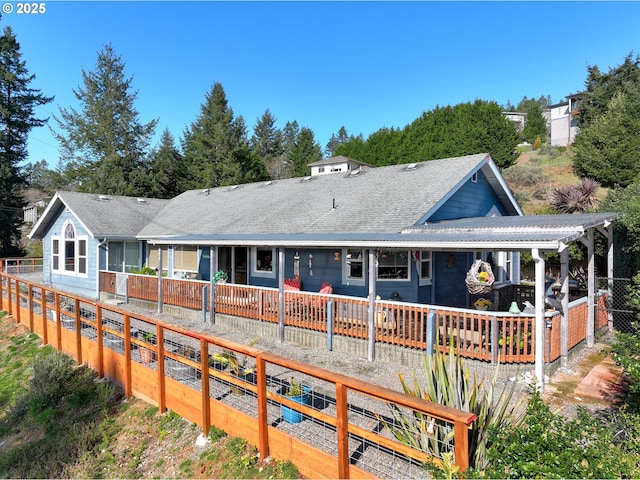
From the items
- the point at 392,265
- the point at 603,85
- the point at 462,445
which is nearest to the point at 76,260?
the point at 392,265

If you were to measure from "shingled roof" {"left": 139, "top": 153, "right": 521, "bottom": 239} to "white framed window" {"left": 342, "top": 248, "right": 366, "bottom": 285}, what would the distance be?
2.79 ft

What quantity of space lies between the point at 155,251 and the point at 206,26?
9.54m

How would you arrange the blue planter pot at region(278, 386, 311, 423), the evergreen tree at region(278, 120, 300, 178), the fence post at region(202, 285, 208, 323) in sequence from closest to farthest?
1. the blue planter pot at region(278, 386, 311, 423)
2. the fence post at region(202, 285, 208, 323)
3. the evergreen tree at region(278, 120, 300, 178)

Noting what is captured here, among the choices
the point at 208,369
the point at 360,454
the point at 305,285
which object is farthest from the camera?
the point at 305,285

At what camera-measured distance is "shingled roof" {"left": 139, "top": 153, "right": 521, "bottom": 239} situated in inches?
413

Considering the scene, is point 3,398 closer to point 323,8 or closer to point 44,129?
point 323,8

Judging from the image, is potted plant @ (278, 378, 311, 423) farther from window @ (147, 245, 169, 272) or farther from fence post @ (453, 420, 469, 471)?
window @ (147, 245, 169, 272)

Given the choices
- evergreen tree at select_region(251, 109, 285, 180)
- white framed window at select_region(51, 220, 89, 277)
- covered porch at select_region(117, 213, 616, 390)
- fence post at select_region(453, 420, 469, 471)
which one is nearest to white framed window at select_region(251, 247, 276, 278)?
covered porch at select_region(117, 213, 616, 390)

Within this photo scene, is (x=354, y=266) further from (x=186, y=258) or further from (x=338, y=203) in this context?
(x=186, y=258)

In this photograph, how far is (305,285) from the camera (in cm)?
1174

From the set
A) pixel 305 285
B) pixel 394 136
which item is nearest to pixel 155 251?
pixel 305 285

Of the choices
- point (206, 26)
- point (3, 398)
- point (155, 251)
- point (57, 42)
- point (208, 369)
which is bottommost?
point (3, 398)

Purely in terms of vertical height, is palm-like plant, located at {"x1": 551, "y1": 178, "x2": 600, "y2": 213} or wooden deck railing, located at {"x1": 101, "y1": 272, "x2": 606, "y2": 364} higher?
palm-like plant, located at {"x1": 551, "y1": 178, "x2": 600, "y2": 213}

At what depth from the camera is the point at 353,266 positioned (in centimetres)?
1090
